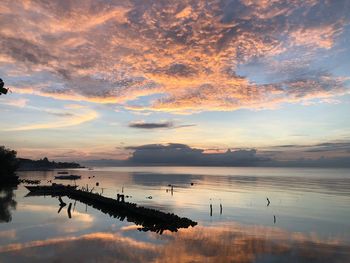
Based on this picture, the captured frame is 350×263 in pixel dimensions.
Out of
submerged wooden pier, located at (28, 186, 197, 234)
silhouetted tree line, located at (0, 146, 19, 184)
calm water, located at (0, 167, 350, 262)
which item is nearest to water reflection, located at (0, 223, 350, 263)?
calm water, located at (0, 167, 350, 262)

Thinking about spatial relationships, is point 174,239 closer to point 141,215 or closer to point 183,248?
point 183,248

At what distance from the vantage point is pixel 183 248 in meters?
40.1

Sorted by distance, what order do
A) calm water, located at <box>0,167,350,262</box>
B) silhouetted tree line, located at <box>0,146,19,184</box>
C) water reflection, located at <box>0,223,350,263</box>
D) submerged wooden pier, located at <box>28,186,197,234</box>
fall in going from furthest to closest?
silhouetted tree line, located at <box>0,146,19,184</box> → submerged wooden pier, located at <box>28,186,197,234</box> → calm water, located at <box>0,167,350,262</box> → water reflection, located at <box>0,223,350,263</box>

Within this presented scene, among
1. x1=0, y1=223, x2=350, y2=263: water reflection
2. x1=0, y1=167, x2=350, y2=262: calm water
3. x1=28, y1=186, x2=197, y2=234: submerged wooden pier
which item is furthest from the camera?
x1=28, y1=186, x2=197, y2=234: submerged wooden pier

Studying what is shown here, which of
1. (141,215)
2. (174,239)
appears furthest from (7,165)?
(174,239)

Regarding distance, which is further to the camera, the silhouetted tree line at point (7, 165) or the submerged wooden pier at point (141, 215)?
the silhouetted tree line at point (7, 165)

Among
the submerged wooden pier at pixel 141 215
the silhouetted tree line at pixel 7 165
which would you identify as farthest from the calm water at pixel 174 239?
the silhouetted tree line at pixel 7 165

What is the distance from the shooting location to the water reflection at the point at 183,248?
3603 centimetres

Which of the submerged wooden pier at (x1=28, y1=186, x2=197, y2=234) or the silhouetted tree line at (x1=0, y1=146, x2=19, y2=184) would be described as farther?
the silhouetted tree line at (x1=0, y1=146, x2=19, y2=184)

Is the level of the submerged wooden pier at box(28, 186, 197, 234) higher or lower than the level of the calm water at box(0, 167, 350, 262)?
higher

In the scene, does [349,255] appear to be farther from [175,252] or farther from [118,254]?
[118,254]

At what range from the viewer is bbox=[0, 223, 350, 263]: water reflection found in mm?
36031

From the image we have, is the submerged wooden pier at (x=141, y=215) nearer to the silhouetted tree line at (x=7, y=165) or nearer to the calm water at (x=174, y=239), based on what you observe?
the calm water at (x=174, y=239)

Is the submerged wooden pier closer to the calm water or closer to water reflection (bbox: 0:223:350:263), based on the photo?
the calm water
